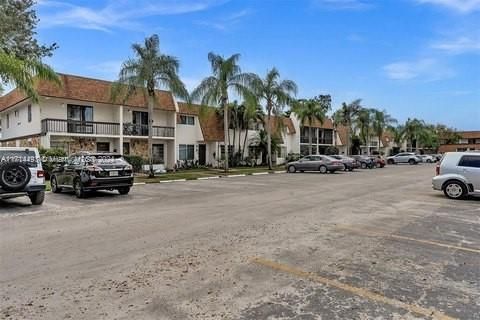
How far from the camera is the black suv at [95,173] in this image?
1392cm

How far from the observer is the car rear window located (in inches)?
527

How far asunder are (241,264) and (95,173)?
9.78m

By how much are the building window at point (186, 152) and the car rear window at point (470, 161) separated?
25031mm

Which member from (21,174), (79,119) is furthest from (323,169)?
(21,174)

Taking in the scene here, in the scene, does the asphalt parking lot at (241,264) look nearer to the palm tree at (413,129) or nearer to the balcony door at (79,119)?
the balcony door at (79,119)

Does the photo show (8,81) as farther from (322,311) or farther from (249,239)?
(322,311)

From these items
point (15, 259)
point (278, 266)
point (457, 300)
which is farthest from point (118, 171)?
point (457, 300)

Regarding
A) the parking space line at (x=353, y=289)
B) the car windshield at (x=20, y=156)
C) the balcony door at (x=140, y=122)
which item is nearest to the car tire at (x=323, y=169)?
the balcony door at (x=140, y=122)

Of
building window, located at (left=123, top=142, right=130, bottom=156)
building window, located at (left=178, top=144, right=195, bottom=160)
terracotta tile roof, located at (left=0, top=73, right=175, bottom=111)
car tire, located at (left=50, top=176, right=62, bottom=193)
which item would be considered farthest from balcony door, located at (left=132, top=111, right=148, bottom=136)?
car tire, located at (left=50, top=176, right=62, bottom=193)

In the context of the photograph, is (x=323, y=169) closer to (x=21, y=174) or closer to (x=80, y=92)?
(x=80, y=92)

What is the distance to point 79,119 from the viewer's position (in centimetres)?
2823

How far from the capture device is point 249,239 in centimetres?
725

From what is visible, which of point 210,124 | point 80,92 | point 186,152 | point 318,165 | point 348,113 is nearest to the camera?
point 80,92

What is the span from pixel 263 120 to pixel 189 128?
857cm
